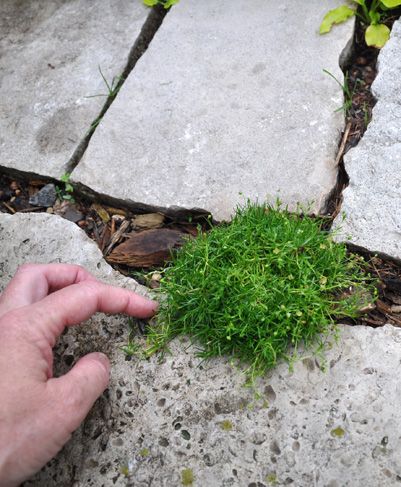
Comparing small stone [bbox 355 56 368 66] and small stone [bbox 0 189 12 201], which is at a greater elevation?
small stone [bbox 355 56 368 66]

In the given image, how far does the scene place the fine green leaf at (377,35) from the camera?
291cm

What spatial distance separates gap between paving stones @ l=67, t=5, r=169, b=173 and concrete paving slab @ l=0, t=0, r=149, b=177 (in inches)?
1.0

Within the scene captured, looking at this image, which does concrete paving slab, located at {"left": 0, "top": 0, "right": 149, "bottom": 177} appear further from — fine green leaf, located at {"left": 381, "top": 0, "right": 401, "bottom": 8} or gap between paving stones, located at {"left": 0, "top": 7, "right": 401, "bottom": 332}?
fine green leaf, located at {"left": 381, "top": 0, "right": 401, "bottom": 8}

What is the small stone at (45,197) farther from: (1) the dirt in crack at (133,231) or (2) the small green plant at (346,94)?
(2) the small green plant at (346,94)

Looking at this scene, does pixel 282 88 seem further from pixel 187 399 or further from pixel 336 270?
pixel 187 399

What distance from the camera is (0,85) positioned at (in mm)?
3143

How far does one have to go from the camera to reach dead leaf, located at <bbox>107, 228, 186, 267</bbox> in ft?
8.39

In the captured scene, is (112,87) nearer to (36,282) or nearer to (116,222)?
(116,222)

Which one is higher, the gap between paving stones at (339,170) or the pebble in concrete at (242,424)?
the gap between paving stones at (339,170)

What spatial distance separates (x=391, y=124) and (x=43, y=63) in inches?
73.7

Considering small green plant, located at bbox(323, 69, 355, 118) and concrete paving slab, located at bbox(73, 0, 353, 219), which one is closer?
concrete paving slab, located at bbox(73, 0, 353, 219)

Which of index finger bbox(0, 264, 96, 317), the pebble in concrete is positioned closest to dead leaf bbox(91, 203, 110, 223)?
index finger bbox(0, 264, 96, 317)

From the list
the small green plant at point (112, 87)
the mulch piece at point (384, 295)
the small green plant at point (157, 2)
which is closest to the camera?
the mulch piece at point (384, 295)

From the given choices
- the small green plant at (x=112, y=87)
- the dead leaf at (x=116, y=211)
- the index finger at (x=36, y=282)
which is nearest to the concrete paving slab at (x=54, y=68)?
the small green plant at (x=112, y=87)
